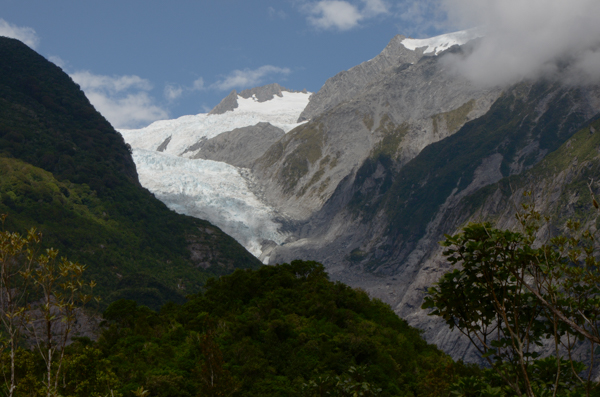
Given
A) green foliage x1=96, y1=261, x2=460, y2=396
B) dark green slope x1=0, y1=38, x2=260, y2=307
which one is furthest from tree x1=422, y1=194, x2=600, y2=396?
dark green slope x1=0, y1=38, x2=260, y2=307

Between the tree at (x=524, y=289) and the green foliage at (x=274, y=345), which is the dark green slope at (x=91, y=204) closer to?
the green foliage at (x=274, y=345)

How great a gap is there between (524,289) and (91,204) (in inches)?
6198

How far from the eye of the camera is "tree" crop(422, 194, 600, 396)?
14062mm

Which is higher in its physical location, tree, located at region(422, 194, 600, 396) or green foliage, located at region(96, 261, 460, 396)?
tree, located at region(422, 194, 600, 396)

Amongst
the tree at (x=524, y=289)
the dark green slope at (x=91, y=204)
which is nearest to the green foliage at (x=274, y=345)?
the tree at (x=524, y=289)

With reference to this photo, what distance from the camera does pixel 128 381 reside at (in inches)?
1716

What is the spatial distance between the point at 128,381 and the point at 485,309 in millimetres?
34343

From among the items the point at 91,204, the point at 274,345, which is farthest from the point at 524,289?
the point at 91,204

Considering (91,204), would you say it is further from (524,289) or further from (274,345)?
(524,289)

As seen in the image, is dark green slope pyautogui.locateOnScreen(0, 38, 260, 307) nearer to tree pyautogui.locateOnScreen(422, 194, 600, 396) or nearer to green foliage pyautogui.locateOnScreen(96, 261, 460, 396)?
green foliage pyautogui.locateOnScreen(96, 261, 460, 396)

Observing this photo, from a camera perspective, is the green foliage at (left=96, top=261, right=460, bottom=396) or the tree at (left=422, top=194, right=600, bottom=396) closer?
the tree at (left=422, top=194, right=600, bottom=396)

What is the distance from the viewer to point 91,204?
6284 inches

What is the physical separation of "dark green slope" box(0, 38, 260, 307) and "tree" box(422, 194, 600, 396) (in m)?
109

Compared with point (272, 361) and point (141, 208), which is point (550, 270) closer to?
point (272, 361)
